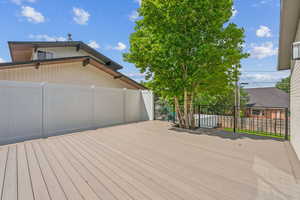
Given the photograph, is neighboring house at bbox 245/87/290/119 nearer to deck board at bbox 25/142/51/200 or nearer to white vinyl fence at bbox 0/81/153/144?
white vinyl fence at bbox 0/81/153/144

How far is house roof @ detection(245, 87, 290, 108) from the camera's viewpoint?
21236 millimetres

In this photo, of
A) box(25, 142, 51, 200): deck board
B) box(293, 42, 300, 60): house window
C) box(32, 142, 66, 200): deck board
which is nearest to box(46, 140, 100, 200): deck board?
box(32, 142, 66, 200): deck board

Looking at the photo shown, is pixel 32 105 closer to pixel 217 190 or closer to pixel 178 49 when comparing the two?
pixel 178 49

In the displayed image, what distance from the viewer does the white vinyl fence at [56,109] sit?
4.36 m

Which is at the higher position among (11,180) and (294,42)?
(294,42)

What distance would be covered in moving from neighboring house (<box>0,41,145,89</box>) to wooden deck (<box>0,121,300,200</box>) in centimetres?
403

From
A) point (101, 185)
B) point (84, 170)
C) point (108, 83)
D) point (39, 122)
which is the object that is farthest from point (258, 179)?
point (108, 83)

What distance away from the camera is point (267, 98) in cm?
2223

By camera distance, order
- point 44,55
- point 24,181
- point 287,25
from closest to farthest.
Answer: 1. point 24,181
2. point 287,25
3. point 44,55

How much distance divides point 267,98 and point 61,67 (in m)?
27.2

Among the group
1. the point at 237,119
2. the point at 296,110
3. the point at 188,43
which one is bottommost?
the point at 237,119

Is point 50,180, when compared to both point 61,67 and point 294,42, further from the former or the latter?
point 61,67

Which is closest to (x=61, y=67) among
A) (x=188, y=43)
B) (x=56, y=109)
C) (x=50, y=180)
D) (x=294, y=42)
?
(x=56, y=109)

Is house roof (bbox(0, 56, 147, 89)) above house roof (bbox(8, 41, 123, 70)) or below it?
below
